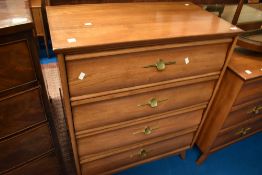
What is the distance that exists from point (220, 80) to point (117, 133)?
0.57 metres

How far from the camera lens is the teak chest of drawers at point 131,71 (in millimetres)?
725

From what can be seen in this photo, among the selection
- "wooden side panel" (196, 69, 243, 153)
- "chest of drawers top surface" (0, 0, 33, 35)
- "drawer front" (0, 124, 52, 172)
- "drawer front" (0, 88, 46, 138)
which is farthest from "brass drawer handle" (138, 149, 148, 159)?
"chest of drawers top surface" (0, 0, 33, 35)

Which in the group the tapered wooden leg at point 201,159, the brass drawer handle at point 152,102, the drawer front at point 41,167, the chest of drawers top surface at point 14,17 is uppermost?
the chest of drawers top surface at point 14,17

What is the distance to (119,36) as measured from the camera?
73 centimetres

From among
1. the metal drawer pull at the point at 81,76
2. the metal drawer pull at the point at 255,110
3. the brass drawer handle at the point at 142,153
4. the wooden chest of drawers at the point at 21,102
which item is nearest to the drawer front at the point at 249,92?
the metal drawer pull at the point at 255,110

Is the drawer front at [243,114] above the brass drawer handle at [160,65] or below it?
below

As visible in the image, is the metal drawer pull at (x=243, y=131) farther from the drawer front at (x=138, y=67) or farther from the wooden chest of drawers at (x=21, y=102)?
the wooden chest of drawers at (x=21, y=102)

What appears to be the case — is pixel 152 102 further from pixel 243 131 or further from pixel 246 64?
pixel 243 131

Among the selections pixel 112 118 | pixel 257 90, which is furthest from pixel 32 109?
pixel 257 90

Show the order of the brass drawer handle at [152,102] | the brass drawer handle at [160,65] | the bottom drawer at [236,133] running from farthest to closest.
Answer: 1. the bottom drawer at [236,133]
2. the brass drawer handle at [152,102]
3. the brass drawer handle at [160,65]

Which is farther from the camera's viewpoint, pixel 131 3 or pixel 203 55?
pixel 131 3

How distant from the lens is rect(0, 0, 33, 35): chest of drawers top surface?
0.53 meters

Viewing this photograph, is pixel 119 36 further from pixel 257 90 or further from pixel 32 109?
pixel 257 90

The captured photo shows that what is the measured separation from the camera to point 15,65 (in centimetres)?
60
